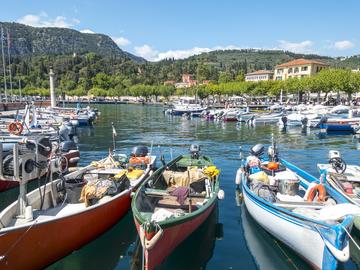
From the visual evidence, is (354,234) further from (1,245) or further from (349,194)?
(1,245)

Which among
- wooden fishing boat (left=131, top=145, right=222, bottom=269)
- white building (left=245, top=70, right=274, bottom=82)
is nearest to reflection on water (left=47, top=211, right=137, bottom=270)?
wooden fishing boat (left=131, top=145, right=222, bottom=269)

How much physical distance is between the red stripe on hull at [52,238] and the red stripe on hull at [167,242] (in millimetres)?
1892

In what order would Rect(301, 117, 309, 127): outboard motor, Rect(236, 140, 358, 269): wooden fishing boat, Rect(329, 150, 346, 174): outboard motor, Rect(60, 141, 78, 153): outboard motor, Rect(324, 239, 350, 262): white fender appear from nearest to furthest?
Rect(324, 239, 350, 262): white fender
Rect(236, 140, 358, 269): wooden fishing boat
Rect(329, 150, 346, 174): outboard motor
Rect(60, 141, 78, 153): outboard motor
Rect(301, 117, 309, 127): outboard motor

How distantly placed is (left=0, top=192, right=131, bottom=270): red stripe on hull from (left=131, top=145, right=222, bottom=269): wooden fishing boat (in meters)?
Answer: 1.30

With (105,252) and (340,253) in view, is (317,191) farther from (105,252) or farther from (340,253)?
(105,252)

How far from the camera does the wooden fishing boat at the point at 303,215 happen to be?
28.3 feet

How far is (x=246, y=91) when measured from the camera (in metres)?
104

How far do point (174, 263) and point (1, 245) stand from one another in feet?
15.5

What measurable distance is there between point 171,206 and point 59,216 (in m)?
3.99

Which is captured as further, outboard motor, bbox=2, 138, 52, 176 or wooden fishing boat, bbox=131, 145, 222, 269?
outboard motor, bbox=2, 138, 52, 176

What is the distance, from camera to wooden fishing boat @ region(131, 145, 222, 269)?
346 inches

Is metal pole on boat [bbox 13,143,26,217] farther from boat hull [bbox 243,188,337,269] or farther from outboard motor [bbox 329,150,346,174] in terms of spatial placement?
outboard motor [bbox 329,150,346,174]

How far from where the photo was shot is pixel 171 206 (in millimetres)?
12164

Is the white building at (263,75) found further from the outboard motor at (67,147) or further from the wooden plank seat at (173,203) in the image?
the wooden plank seat at (173,203)
